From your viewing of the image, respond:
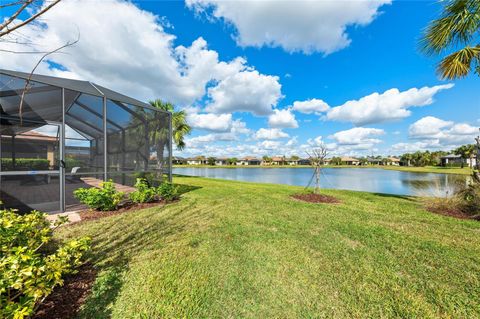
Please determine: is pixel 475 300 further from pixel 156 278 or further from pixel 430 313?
pixel 156 278

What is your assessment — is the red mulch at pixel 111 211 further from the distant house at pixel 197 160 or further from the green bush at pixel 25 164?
the distant house at pixel 197 160

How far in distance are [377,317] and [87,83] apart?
7955mm

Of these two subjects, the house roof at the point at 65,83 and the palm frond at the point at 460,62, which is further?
the palm frond at the point at 460,62

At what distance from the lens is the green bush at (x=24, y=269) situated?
1.11 metres

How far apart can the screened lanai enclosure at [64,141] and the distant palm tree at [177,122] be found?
36.4 ft

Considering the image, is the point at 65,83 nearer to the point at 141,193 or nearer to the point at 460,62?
the point at 141,193

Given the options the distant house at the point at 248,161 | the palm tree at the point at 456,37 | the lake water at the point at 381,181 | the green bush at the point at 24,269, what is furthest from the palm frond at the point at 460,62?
the distant house at the point at 248,161

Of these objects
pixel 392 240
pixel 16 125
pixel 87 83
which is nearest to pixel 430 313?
pixel 392 240

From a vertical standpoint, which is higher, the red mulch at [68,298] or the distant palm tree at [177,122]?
the distant palm tree at [177,122]

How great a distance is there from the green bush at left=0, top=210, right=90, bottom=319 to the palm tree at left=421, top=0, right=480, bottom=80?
26.3 feet

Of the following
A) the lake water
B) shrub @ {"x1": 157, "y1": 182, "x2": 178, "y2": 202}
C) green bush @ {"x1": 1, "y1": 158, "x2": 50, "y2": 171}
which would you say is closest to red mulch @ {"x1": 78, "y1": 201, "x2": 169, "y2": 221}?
shrub @ {"x1": 157, "y1": 182, "x2": 178, "y2": 202}

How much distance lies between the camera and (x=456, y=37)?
445 cm

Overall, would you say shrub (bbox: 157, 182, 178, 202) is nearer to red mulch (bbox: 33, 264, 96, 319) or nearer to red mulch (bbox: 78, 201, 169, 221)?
red mulch (bbox: 78, 201, 169, 221)

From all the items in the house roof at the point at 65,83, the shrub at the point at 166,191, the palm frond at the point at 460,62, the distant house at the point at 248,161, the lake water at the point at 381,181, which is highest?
the palm frond at the point at 460,62
